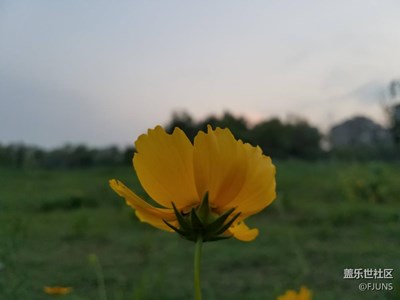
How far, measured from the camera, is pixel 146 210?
49 cm

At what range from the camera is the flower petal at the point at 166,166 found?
481 millimetres

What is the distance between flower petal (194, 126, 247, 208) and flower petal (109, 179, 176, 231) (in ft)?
0.10

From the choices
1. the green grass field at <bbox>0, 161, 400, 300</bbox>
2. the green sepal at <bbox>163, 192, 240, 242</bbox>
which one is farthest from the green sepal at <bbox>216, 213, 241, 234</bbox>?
the green grass field at <bbox>0, 161, 400, 300</bbox>

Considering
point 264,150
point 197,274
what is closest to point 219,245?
point 197,274

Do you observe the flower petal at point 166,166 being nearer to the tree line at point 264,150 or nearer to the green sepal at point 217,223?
the green sepal at point 217,223

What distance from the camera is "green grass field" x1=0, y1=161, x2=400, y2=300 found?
7.43ft

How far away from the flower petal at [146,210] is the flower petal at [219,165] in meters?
0.03

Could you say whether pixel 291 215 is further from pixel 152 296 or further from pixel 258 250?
pixel 152 296

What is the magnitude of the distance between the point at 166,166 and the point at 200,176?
0.03 m

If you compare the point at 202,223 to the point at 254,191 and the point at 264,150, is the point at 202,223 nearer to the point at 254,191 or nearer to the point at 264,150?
the point at 254,191

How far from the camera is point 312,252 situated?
349 centimetres

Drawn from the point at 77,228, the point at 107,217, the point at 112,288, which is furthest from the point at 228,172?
the point at 107,217

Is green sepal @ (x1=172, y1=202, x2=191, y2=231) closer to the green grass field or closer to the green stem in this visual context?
the green stem

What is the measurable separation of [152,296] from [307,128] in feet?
25.3
